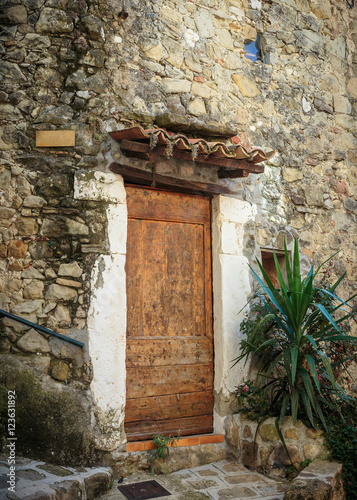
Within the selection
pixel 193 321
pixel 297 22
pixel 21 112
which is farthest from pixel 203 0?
pixel 193 321

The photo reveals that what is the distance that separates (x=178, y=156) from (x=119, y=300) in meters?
1.22

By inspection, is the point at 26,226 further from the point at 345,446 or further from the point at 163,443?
the point at 345,446

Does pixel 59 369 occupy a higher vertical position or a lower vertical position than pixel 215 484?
higher

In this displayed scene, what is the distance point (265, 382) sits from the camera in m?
3.81

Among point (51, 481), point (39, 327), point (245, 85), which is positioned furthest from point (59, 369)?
point (245, 85)

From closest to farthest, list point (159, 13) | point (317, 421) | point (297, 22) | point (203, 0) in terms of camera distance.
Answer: point (317, 421), point (159, 13), point (203, 0), point (297, 22)

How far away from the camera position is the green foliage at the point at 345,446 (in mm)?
2876

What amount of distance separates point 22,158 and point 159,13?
6.02 ft

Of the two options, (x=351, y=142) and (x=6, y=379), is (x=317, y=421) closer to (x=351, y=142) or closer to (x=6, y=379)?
(x=6, y=379)

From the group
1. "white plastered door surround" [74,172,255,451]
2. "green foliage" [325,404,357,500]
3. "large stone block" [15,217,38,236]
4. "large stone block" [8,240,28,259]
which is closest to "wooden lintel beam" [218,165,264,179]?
"white plastered door surround" [74,172,255,451]

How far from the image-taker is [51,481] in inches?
99.9

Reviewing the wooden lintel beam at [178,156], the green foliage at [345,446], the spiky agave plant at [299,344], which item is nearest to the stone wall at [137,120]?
the wooden lintel beam at [178,156]

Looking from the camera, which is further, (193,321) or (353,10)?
(353,10)

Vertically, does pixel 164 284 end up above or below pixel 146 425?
above
